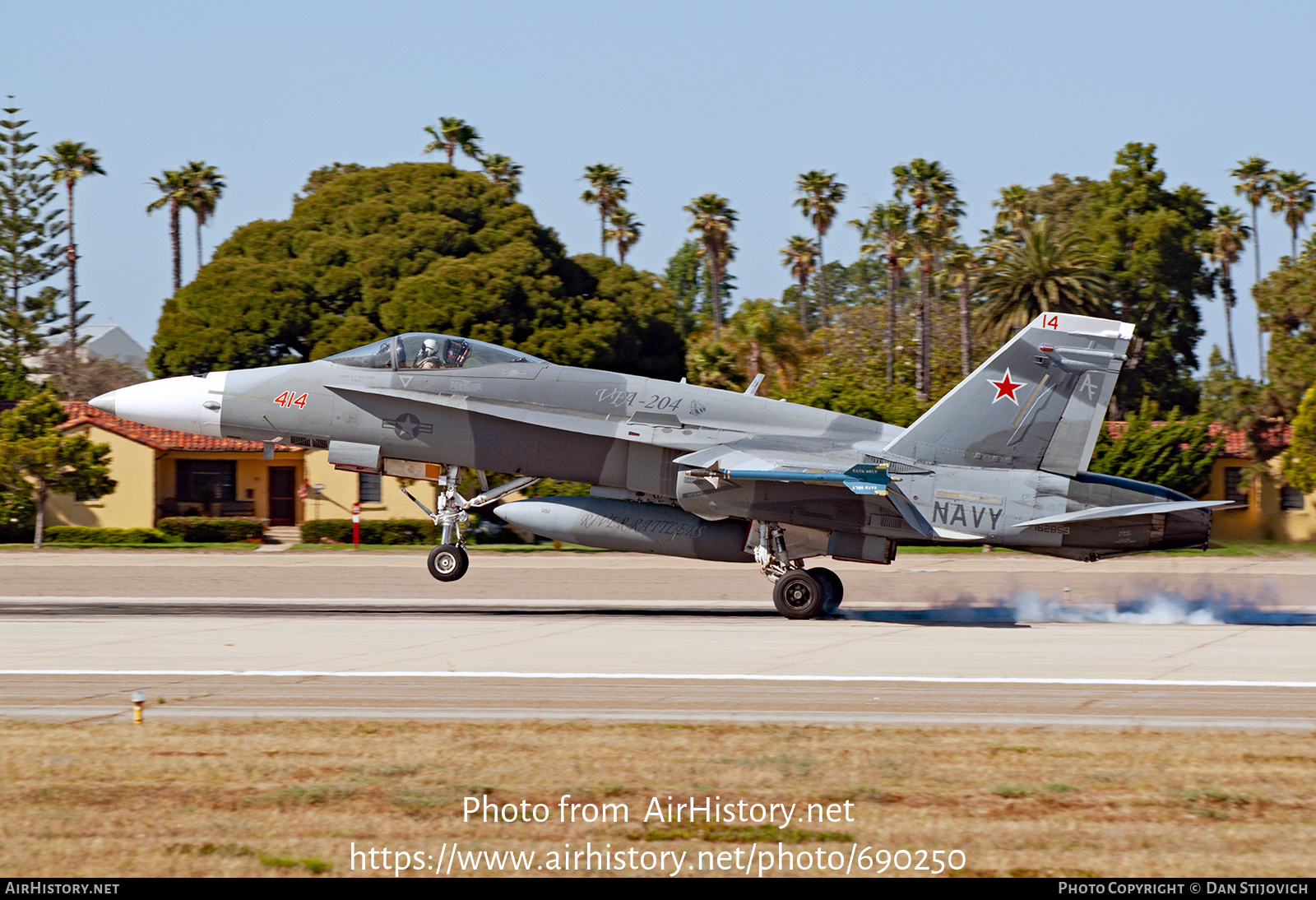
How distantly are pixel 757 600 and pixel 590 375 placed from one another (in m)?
5.83

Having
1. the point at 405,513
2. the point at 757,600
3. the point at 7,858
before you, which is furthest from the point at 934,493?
the point at 405,513

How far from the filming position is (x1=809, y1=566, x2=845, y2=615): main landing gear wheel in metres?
18.9

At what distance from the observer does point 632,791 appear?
8203mm

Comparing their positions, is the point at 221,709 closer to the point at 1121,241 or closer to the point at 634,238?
the point at 1121,241

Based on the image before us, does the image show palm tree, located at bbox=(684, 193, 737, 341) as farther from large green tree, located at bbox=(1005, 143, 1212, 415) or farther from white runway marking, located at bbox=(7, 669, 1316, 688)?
white runway marking, located at bbox=(7, 669, 1316, 688)

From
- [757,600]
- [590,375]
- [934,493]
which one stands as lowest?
[757,600]

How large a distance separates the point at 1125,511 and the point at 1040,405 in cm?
197

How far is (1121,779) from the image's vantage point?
8.50 m

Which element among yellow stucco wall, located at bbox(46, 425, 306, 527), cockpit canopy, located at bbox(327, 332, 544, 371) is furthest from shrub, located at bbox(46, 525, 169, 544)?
cockpit canopy, located at bbox(327, 332, 544, 371)

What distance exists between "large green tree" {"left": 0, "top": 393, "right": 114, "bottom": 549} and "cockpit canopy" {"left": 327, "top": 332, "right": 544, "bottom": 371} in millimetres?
24202

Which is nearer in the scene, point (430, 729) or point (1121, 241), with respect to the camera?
point (430, 729)

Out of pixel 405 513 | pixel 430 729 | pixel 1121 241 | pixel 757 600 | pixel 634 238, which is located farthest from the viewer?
pixel 634 238

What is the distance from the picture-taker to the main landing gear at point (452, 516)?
60.3ft

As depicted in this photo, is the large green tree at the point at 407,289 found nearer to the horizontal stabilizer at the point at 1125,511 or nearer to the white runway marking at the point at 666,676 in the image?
the horizontal stabilizer at the point at 1125,511
